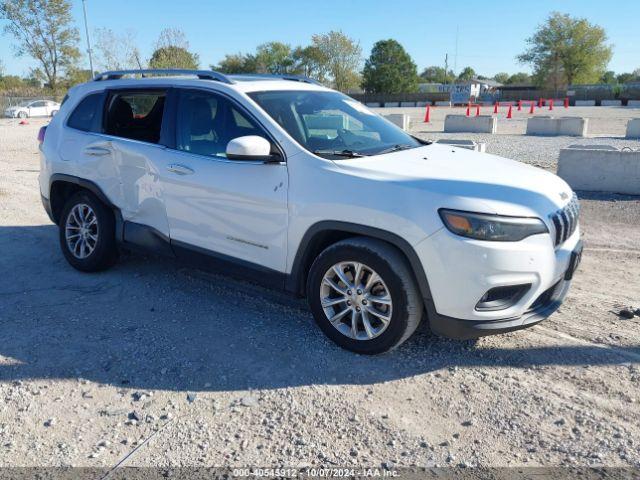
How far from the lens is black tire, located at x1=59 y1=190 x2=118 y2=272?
17.3 ft

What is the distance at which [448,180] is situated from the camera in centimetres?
357

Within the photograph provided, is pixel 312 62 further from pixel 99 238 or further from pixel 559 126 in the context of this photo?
pixel 99 238

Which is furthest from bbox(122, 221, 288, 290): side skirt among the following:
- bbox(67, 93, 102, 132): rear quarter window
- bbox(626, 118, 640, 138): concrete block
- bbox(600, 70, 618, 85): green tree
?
bbox(600, 70, 618, 85): green tree

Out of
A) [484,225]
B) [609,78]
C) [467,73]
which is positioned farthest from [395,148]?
[467,73]

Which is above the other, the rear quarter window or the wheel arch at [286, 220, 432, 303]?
the rear quarter window

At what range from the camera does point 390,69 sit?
80938 mm

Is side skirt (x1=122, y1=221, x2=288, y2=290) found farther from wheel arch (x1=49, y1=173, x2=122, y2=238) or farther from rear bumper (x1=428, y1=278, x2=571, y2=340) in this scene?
rear bumper (x1=428, y1=278, x2=571, y2=340)

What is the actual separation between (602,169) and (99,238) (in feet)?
25.3

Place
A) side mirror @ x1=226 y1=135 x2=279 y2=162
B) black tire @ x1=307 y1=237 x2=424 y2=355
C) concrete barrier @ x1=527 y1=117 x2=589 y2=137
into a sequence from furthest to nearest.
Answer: concrete barrier @ x1=527 y1=117 x2=589 y2=137 < side mirror @ x1=226 y1=135 x2=279 y2=162 < black tire @ x1=307 y1=237 x2=424 y2=355

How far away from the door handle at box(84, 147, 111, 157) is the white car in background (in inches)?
1533

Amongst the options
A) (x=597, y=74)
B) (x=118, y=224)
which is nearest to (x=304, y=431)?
(x=118, y=224)

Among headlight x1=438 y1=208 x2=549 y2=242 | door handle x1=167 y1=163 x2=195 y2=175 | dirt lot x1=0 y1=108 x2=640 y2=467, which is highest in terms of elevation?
door handle x1=167 y1=163 x2=195 y2=175

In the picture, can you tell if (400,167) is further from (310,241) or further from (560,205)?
(560,205)

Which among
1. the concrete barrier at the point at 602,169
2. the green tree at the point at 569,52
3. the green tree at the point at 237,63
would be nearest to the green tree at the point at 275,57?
the green tree at the point at 237,63
